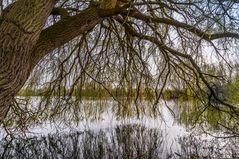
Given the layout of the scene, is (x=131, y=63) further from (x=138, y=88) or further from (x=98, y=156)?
(x=98, y=156)

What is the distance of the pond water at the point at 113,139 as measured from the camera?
422cm

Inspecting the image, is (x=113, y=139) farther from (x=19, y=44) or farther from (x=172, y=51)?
(x=19, y=44)

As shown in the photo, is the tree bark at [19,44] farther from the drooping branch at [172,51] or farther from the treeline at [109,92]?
the treeline at [109,92]

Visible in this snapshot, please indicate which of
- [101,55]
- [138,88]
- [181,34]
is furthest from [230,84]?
[101,55]

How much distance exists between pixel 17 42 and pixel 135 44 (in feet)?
7.52

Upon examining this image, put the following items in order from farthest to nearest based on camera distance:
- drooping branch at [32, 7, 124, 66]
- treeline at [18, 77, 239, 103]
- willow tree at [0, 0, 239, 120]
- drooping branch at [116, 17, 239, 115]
Answer: treeline at [18, 77, 239, 103], drooping branch at [116, 17, 239, 115], willow tree at [0, 0, 239, 120], drooping branch at [32, 7, 124, 66]

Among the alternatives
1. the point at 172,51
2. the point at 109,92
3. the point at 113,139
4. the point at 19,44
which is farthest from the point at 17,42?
the point at 113,139

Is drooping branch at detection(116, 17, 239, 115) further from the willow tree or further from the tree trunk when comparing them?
the tree trunk

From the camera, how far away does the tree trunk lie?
1912 mm

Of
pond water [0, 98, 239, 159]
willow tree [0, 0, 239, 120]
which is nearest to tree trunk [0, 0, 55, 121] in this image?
willow tree [0, 0, 239, 120]

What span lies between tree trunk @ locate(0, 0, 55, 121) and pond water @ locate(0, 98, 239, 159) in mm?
2011

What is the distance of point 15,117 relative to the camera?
364 centimetres

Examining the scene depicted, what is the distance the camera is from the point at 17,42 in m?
1.97

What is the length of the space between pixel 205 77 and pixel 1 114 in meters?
2.36
